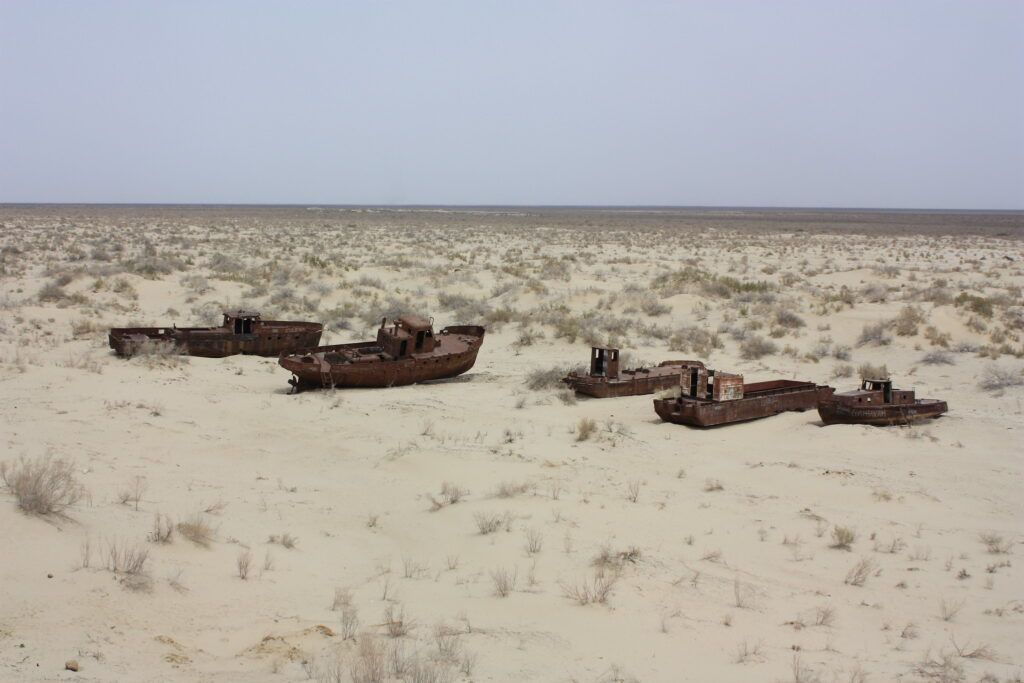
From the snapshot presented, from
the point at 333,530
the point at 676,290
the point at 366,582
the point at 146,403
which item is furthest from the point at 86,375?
the point at 676,290

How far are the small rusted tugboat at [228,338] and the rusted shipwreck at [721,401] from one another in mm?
8895

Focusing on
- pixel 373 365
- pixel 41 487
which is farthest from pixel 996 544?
pixel 373 365

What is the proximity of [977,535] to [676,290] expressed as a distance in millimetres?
18054

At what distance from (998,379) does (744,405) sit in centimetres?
560

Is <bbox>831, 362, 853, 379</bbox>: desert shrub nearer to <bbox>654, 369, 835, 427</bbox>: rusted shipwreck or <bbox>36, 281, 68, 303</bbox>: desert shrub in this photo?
<bbox>654, 369, 835, 427</bbox>: rusted shipwreck

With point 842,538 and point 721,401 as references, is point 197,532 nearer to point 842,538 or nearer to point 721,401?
point 842,538

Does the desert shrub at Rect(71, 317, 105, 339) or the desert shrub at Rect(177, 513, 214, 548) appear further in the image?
the desert shrub at Rect(71, 317, 105, 339)

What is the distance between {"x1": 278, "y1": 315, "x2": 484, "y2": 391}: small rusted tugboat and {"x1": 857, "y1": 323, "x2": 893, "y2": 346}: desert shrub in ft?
30.9

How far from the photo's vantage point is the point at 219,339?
54.0 ft

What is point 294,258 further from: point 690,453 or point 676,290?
point 690,453

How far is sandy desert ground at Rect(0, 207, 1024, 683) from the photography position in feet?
16.3

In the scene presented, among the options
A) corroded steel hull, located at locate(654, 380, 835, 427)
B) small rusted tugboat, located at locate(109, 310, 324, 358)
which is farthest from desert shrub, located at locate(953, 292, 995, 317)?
small rusted tugboat, located at locate(109, 310, 324, 358)

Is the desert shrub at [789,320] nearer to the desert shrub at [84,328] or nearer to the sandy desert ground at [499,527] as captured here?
the sandy desert ground at [499,527]

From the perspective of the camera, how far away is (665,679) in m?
4.84
